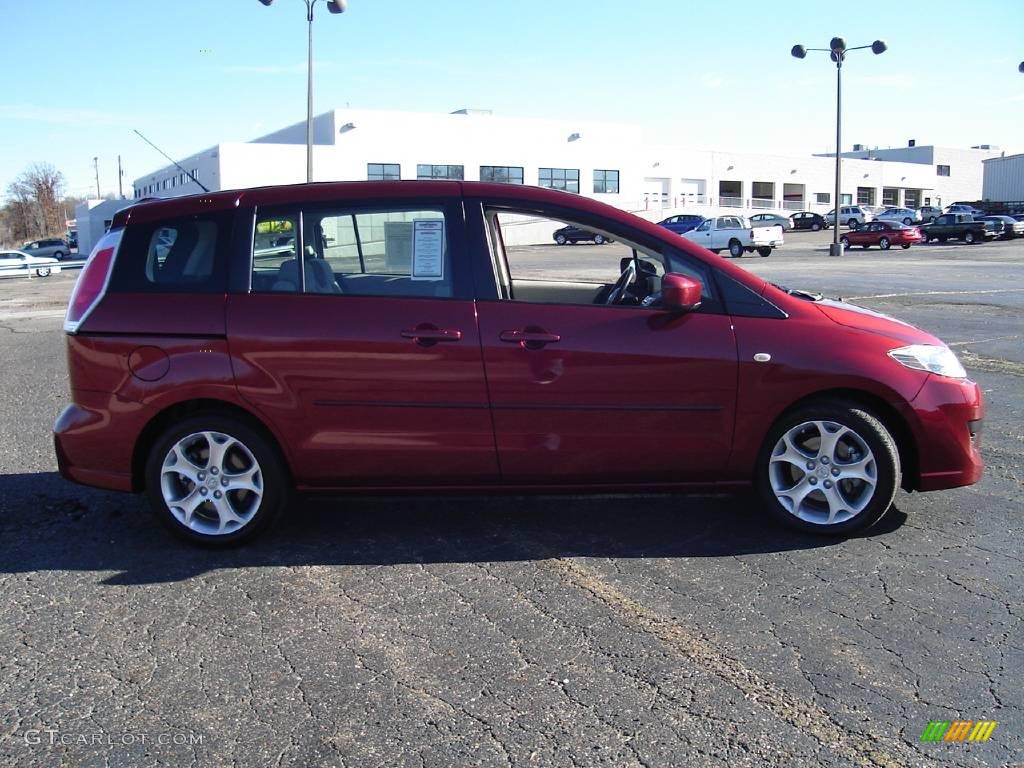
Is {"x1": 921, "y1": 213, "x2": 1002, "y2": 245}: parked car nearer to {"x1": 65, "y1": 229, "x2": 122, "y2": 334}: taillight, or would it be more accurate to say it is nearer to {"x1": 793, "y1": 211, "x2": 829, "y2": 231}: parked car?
{"x1": 793, "y1": 211, "x2": 829, "y2": 231}: parked car

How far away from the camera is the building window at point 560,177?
214 ft

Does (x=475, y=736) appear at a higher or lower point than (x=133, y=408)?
lower

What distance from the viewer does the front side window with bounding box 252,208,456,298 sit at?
458 centimetres

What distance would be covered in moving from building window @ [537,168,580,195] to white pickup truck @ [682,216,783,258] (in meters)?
22.9

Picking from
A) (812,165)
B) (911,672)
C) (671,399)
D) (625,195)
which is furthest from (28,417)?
(812,165)

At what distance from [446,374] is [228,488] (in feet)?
4.08

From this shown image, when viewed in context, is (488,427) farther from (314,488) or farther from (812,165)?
(812,165)

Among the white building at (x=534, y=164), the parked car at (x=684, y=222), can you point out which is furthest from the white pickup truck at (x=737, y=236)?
the white building at (x=534, y=164)

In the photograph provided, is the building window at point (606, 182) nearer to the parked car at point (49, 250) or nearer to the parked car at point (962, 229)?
the parked car at point (962, 229)

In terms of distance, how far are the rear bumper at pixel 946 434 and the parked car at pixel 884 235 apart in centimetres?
4412

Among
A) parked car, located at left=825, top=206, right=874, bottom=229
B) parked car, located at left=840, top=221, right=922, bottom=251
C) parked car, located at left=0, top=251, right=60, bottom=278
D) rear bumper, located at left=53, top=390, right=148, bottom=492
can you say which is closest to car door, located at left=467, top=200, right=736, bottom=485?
rear bumper, located at left=53, top=390, right=148, bottom=492

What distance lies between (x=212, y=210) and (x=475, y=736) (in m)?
3.01

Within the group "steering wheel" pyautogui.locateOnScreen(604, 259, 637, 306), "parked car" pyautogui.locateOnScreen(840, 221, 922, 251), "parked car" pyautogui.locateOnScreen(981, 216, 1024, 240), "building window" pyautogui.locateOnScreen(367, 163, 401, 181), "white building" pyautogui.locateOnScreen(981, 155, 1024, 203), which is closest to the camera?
"steering wheel" pyautogui.locateOnScreen(604, 259, 637, 306)

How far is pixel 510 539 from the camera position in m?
4.79
